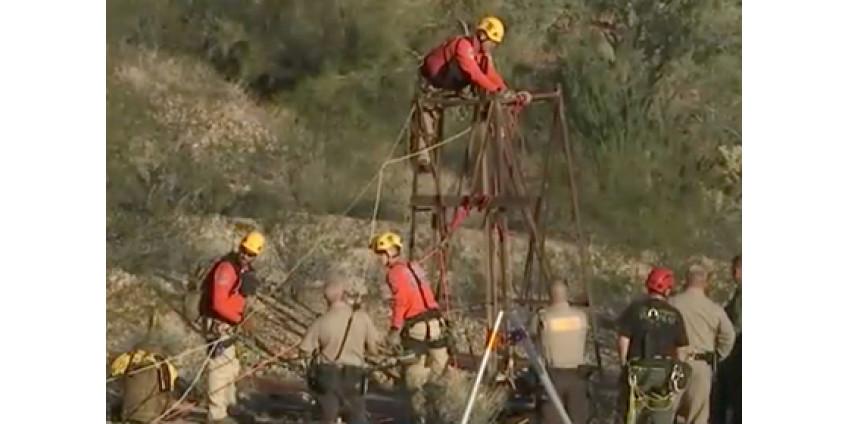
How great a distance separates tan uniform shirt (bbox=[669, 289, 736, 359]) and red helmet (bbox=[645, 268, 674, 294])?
23 millimetres

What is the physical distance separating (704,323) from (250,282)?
753 mm

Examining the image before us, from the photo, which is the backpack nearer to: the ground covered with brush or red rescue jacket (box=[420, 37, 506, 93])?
the ground covered with brush

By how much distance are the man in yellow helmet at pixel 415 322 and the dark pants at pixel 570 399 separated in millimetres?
181

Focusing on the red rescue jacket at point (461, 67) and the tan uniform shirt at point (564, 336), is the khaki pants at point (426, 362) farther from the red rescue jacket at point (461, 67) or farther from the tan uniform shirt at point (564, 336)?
the red rescue jacket at point (461, 67)

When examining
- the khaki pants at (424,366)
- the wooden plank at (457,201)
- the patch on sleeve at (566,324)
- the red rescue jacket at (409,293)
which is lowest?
the khaki pants at (424,366)

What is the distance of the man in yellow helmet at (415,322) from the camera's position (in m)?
2.25

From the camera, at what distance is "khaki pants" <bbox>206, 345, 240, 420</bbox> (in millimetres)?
2305

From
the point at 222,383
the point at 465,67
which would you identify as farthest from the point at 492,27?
the point at 222,383

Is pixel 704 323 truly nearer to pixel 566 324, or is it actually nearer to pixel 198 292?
pixel 566 324

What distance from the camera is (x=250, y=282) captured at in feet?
7.57

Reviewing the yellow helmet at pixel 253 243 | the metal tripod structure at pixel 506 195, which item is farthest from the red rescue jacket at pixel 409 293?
the yellow helmet at pixel 253 243

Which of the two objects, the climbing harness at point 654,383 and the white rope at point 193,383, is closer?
the climbing harness at point 654,383

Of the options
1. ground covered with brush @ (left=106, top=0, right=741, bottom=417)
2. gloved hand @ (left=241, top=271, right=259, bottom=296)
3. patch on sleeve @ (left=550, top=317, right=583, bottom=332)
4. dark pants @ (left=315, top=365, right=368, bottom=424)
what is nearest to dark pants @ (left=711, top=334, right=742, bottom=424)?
ground covered with brush @ (left=106, top=0, right=741, bottom=417)
